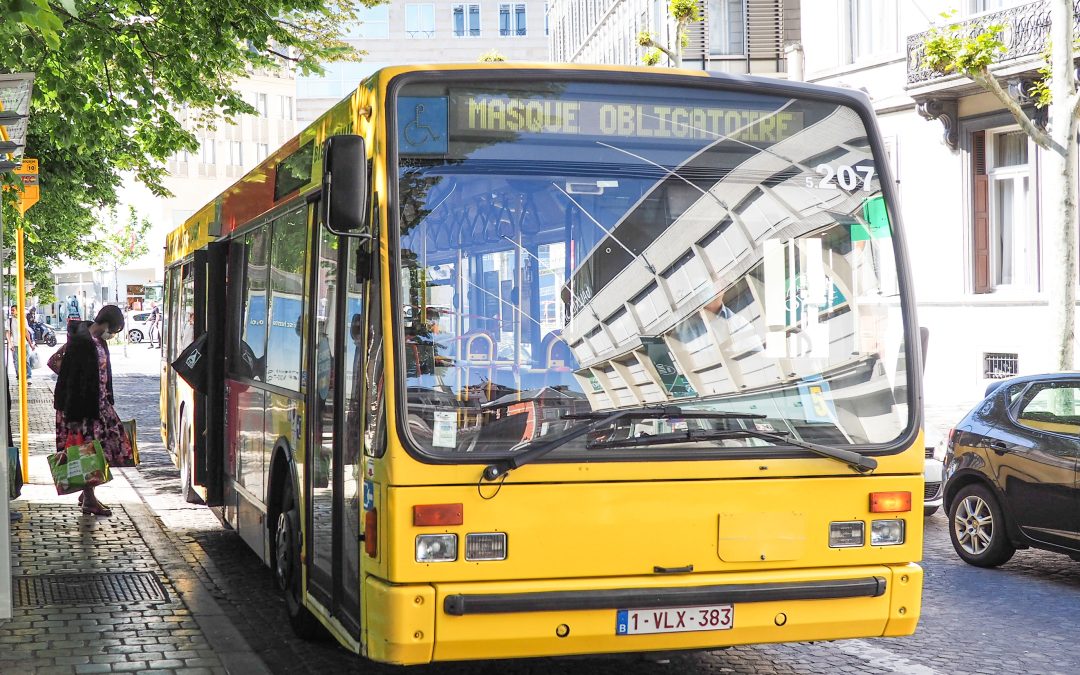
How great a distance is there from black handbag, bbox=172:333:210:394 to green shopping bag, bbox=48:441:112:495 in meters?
1.61

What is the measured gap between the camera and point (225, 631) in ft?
25.3

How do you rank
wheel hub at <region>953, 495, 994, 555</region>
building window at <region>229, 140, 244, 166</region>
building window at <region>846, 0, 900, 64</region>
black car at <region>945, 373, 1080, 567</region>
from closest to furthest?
black car at <region>945, 373, 1080, 567</region> < wheel hub at <region>953, 495, 994, 555</region> < building window at <region>846, 0, 900, 64</region> < building window at <region>229, 140, 244, 166</region>

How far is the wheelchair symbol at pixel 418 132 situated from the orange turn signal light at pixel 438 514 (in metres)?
1.47

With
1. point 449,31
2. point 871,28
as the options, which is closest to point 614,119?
point 871,28

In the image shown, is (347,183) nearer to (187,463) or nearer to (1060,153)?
(187,463)

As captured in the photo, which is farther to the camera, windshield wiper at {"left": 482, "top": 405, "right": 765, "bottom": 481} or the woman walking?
the woman walking

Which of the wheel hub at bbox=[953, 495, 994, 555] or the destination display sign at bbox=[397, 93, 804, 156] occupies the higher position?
the destination display sign at bbox=[397, 93, 804, 156]

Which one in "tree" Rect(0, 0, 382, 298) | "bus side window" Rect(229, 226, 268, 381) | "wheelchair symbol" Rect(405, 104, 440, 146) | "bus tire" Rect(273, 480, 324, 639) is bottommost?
"bus tire" Rect(273, 480, 324, 639)

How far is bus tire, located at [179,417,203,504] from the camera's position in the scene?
38.1 feet

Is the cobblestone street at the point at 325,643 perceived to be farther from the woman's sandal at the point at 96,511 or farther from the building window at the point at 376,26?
the building window at the point at 376,26

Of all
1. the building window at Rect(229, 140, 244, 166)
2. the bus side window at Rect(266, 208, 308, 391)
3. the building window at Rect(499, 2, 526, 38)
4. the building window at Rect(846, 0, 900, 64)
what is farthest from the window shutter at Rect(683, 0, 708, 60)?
the building window at Rect(229, 140, 244, 166)

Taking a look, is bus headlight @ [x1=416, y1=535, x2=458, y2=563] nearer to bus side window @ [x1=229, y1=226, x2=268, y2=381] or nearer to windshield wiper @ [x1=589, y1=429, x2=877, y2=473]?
windshield wiper @ [x1=589, y1=429, x2=877, y2=473]

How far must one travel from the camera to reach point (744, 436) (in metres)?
5.80

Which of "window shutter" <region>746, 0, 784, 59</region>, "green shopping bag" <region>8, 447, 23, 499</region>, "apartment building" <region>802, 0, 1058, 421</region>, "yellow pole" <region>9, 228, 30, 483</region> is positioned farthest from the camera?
"window shutter" <region>746, 0, 784, 59</region>
